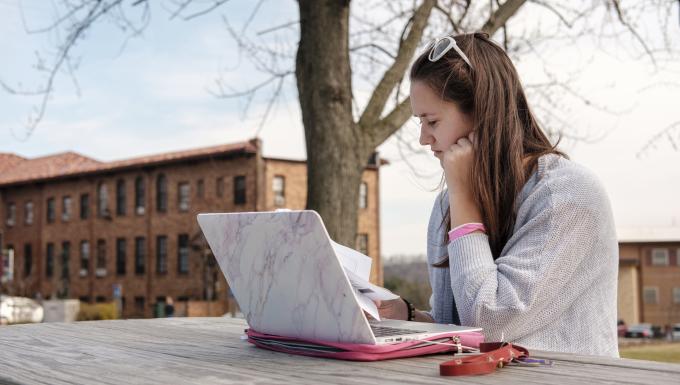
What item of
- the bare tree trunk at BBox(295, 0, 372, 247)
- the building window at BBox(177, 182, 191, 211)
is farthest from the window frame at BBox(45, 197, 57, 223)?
the bare tree trunk at BBox(295, 0, 372, 247)

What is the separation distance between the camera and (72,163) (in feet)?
146

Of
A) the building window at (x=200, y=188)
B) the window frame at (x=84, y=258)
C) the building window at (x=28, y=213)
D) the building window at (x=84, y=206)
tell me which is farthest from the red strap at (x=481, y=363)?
the building window at (x=28, y=213)

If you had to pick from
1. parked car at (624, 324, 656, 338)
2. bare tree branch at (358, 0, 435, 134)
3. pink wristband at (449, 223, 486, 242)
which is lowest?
parked car at (624, 324, 656, 338)

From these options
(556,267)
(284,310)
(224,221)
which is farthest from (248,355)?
(556,267)

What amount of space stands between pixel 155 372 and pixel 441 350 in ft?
2.00

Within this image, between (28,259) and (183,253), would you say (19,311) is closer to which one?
(183,253)

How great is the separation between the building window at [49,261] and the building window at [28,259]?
109 centimetres

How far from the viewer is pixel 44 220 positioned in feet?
143

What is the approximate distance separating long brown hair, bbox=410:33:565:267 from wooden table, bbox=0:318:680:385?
1.85 ft

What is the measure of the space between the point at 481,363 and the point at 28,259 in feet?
152

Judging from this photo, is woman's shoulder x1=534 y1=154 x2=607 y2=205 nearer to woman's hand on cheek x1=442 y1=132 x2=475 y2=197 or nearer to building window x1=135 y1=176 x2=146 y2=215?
woman's hand on cheek x1=442 y1=132 x2=475 y2=197

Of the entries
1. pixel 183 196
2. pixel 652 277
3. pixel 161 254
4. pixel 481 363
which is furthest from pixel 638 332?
pixel 481 363

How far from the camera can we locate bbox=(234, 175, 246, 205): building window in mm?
33531

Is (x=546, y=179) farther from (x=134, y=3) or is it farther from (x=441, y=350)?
(x=134, y=3)
